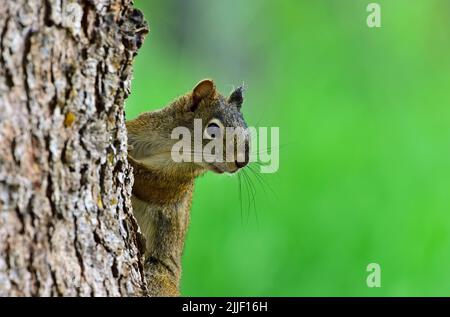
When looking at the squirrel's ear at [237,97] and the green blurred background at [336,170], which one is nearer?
the squirrel's ear at [237,97]

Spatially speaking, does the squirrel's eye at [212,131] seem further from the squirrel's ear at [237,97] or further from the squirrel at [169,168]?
the squirrel's ear at [237,97]

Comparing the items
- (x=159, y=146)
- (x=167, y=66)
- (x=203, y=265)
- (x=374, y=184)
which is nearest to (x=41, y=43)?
(x=159, y=146)

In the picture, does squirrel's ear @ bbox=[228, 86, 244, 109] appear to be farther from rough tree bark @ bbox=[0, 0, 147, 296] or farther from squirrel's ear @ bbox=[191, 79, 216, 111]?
rough tree bark @ bbox=[0, 0, 147, 296]

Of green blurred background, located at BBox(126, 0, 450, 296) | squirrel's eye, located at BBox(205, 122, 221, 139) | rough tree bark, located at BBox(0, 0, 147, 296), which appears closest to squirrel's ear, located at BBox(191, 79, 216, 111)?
squirrel's eye, located at BBox(205, 122, 221, 139)

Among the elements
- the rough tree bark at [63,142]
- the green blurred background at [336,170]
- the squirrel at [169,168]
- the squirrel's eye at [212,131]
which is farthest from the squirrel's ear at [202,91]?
the rough tree bark at [63,142]

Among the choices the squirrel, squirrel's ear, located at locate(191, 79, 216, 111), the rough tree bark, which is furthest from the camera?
squirrel's ear, located at locate(191, 79, 216, 111)
